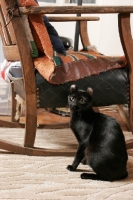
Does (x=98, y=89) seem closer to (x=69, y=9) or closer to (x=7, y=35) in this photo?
(x=69, y=9)

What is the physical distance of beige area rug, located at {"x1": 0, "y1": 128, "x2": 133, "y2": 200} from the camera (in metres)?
1.18

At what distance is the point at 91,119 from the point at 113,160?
214mm

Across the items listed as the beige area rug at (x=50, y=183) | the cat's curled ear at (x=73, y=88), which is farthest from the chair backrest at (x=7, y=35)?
the beige area rug at (x=50, y=183)

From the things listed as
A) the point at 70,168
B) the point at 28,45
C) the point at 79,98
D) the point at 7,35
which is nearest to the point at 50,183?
the point at 70,168

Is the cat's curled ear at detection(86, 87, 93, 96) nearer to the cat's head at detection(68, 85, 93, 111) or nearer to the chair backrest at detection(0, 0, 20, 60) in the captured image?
the cat's head at detection(68, 85, 93, 111)

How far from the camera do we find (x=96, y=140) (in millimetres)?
1316

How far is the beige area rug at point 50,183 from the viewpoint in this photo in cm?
118

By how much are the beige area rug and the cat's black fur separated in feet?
0.14

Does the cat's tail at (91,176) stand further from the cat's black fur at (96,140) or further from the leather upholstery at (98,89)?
the leather upholstery at (98,89)

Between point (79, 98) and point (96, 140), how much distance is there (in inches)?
7.8

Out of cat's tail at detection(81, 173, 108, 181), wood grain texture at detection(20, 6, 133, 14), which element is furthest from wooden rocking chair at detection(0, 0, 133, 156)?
cat's tail at detection(81, 173, 108, 181)

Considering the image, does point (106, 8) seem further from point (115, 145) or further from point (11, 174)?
point (11, 174)

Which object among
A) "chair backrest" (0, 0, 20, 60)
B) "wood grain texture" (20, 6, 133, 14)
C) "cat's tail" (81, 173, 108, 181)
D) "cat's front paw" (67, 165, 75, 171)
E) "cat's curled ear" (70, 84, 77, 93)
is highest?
"wood grain texture" (20, 6, 133, 14)

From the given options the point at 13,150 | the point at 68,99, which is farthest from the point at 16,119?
the point at 68,99
